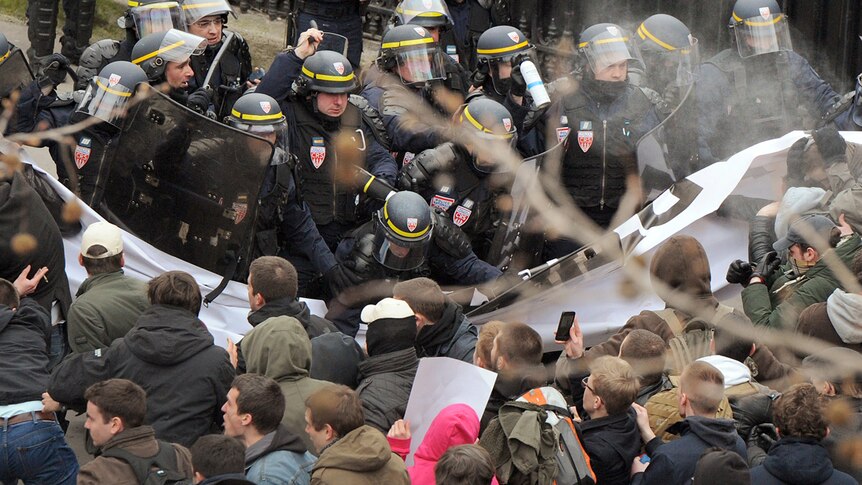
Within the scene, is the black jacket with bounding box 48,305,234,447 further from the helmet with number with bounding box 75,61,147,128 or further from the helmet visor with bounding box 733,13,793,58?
the helmet visor with bounding box 733,13,793,58

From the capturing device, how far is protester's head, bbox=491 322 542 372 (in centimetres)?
585

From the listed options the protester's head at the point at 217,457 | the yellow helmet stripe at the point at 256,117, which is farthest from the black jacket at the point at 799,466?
the yellow helmet stripe at the point at 256,117

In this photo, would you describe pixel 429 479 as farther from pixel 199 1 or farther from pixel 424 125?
pixel 199 1

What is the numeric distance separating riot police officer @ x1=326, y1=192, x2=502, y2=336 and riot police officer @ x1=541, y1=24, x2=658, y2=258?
73 centimetres

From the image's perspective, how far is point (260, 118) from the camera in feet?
25.7

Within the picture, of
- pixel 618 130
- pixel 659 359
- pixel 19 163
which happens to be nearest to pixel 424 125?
pixel 618 130

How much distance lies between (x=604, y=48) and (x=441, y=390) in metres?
3.63

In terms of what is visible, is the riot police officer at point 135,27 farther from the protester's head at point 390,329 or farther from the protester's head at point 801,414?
the protester's head at point 801,414

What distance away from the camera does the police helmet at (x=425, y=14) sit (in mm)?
9914

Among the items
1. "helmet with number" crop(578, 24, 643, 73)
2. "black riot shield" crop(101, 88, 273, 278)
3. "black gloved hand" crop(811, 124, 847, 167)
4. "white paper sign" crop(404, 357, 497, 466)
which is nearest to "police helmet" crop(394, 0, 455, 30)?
"helmet with number" crop(578, 24, 643, 73)

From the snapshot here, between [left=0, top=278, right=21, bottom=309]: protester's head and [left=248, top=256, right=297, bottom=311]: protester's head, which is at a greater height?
[left=0, top=278, right=21, bottom=309]: protester's head

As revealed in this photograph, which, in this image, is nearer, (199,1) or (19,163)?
(19,163)

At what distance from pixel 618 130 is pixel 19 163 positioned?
341 centimetres

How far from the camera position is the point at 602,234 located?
8039 mm
